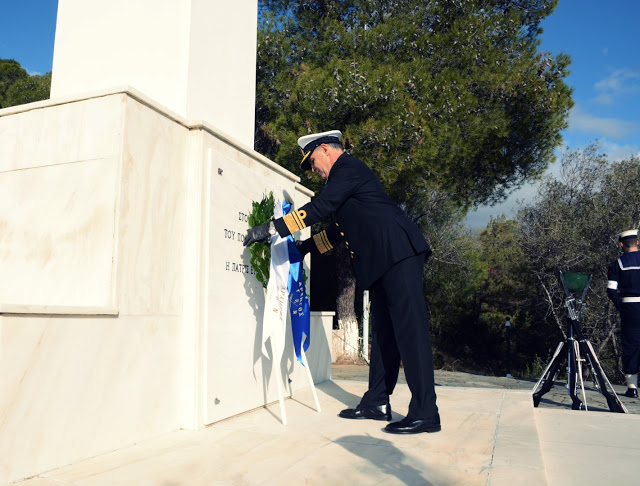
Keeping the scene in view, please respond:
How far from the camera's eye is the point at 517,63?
10891 millimetres

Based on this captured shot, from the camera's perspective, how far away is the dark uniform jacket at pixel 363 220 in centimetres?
328

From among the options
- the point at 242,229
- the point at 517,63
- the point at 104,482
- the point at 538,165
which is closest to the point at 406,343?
the point at 242,229

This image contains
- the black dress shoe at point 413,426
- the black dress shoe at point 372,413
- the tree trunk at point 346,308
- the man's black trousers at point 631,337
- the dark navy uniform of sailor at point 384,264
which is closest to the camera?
the black dress shoe at point 413,426

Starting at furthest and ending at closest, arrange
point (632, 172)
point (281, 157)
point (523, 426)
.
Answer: point (632, 172), point (281, 157), point (523, 426)

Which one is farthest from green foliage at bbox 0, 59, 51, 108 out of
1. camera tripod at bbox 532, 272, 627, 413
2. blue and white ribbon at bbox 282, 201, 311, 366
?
camera tripod at bbox 532, 272, 627, 413

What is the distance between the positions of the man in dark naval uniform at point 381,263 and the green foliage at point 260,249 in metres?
0.26

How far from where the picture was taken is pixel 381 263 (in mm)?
3277

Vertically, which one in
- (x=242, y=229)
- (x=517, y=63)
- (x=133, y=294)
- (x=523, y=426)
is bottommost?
(x=523, y=426)

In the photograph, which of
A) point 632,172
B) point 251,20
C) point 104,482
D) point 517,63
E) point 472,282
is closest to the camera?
point 104,482

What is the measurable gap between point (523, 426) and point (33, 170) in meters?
3.25

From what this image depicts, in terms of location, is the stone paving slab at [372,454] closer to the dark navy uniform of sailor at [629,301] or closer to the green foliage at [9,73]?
the dark navy uniform of sailor at [629,301]

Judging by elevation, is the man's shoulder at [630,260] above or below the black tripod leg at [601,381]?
above

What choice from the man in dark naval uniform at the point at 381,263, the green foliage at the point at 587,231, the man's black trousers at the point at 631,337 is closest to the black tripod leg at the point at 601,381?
the man's black trousers at the point at 631,337

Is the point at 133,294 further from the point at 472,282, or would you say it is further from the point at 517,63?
the point at 472,282
